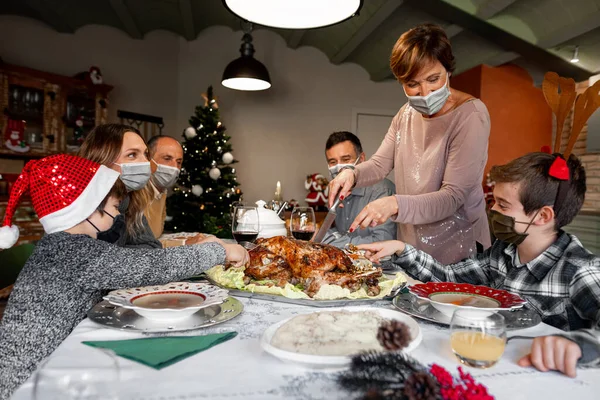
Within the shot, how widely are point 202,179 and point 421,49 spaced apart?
4.16 metres

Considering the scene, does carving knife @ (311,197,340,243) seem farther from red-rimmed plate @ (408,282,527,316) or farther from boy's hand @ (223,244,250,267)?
red-rimmed plate @ (408,282,527,316)

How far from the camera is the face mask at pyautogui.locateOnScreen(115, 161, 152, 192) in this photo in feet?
5.31

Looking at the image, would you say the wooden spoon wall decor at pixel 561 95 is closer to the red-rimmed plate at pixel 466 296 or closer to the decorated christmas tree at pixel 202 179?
the red-rimmed plate at pixel 466 296

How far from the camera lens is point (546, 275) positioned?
127 centimetres

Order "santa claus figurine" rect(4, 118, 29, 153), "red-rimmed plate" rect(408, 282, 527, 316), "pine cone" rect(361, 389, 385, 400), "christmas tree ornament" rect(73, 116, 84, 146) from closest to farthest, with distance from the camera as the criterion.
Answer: "pine cone" rect(361, 389, 385, 400) < "red-rimmed plate" rect(408, 282, 527, 316) < "santa claus figurine" rect(4, 118, 29, 153) < "christmas tree ornament" rect(73, 116, 84, 146)

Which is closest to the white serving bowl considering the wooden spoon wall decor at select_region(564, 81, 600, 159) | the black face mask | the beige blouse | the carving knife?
the black face mask

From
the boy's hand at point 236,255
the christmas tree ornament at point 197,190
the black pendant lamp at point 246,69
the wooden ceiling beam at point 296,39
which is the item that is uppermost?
the wooden ceiling beam at point 296,39

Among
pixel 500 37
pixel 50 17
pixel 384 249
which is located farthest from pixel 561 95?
pixel 50 17

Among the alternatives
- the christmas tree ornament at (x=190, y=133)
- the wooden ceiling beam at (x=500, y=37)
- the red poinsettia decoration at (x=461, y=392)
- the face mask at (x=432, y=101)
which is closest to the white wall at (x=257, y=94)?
the christmas tree ornament at (x=190, y=133)

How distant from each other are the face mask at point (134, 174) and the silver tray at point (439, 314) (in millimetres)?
1084

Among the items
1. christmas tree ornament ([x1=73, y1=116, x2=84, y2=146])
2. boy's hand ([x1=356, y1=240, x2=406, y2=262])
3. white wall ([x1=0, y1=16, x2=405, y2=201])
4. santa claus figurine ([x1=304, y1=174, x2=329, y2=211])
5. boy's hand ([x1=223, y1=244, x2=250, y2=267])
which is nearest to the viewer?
boy's hand ([x1=223, y1=244, x2=250, y2=267])

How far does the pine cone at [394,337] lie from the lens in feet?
2.27

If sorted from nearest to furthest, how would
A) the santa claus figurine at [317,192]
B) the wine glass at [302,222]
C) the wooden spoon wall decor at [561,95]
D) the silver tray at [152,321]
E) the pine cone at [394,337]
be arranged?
the pine cone at [394,337] < the silver tray at [152,321] < the wooden spoon wall decor at [561,95] < the wine glass at [302,222] < the santa claus figurine at [317,192]

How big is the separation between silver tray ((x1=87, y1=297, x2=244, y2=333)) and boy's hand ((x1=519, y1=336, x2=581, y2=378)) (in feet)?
2.09
